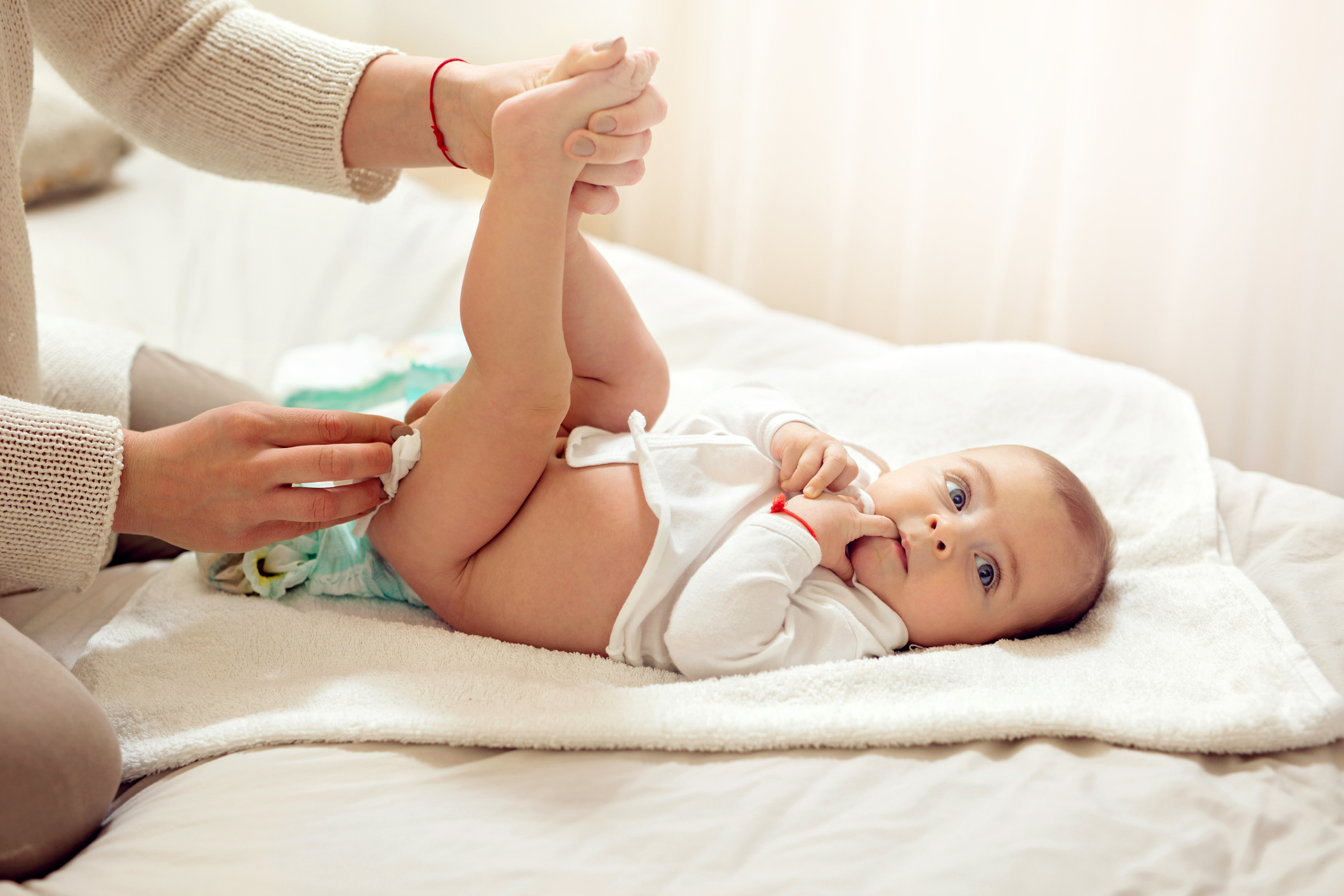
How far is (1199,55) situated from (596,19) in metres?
1.43

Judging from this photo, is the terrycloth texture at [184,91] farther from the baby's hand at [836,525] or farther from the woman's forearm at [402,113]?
the baby's hand at [836,525]

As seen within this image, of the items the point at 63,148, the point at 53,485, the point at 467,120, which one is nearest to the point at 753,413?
the point at 467,120

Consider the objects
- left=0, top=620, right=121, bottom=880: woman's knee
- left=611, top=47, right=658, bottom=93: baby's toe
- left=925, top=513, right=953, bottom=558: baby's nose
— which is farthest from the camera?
left=925, top=513, right=953, bottom=558: baby's nose

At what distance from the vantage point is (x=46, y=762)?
68cm

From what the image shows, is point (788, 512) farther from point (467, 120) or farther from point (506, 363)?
point (467, 120)

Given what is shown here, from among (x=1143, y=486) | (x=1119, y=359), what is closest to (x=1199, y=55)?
(x=1119, y=359)

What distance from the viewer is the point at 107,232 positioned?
1.85 metres

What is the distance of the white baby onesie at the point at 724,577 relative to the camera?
0.92 metres

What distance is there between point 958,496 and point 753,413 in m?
0.26

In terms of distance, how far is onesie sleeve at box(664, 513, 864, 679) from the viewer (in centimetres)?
92

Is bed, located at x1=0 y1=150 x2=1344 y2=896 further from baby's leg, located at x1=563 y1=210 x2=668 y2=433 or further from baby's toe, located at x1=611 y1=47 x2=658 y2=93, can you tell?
baby's toe, located at x1=611 y1=47 x2=658 y2=93

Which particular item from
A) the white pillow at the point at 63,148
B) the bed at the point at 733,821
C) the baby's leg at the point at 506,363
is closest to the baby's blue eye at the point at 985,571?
the bed at the point at 733,821

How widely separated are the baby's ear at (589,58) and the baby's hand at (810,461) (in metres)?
0.46

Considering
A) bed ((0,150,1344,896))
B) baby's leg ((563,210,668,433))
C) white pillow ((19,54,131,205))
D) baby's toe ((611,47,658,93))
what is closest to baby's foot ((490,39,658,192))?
baby's toe ((611,47,658,93))
